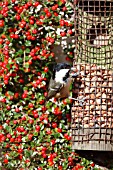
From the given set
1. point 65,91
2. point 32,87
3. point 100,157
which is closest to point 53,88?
point 65,91

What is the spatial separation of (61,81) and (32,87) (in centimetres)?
39

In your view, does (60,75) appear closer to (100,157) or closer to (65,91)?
(65,91)

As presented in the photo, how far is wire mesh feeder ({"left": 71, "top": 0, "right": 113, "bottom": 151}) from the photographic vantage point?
12.3 feet

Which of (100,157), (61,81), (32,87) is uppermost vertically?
(61,81)

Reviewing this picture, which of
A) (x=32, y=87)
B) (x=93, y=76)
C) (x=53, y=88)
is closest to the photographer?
(x=93, y=76)

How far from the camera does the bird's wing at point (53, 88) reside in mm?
3884

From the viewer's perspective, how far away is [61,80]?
3855 mm

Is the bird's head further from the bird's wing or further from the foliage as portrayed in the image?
the foliage

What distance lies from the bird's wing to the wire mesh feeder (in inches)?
5.0

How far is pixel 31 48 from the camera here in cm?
419

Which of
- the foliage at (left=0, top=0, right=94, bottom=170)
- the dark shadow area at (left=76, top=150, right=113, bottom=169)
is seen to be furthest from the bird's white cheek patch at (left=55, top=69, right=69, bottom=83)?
the dark shadow area at (left=76, top=150, right=113, bottom=169)

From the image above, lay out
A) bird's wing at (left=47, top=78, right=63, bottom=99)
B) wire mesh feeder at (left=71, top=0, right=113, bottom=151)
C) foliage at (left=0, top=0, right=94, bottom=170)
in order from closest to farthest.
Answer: wire mesh feeder at (left=71, top=0, right=113, bottom=151) < bird's wing at (left=47, top=78, right=63, bottom=99) < foliage at (left=0, top=0, right=94, bottom=170)

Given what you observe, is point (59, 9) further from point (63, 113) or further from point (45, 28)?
point (63, 113)

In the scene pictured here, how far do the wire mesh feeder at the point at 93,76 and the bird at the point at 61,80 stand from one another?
0.21 ft
